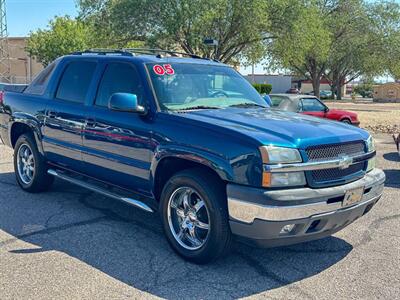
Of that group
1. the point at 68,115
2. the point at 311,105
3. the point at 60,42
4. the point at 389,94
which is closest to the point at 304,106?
the point at 311,105

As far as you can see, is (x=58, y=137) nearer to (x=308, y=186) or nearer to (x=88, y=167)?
(x=88, y=167)

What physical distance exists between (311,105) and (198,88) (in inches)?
384

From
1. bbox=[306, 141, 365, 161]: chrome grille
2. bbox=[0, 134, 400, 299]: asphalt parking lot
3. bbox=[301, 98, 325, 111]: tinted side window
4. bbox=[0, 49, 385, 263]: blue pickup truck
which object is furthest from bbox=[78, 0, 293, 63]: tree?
bbox=[306, 141, 365, 161]: chrome grille

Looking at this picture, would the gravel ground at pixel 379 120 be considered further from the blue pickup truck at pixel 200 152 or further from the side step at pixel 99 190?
the side step at pixel 99 190

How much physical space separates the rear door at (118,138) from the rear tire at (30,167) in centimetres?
119

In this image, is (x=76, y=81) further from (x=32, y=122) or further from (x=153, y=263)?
(x=153, y=263)

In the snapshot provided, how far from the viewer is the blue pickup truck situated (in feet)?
11.9

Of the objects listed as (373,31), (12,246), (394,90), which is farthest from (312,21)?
(394,90)

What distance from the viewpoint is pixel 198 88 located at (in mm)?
4887

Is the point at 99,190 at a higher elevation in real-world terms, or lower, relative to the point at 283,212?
lower

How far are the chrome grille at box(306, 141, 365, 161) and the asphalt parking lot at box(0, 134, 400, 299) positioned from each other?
1033 millimetres

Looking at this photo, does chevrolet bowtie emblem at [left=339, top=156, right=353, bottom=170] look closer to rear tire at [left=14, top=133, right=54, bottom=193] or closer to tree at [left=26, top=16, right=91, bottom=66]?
rear tire at [left=14, top=133, right=54, bottom=193]

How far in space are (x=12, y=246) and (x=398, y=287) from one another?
3541mm

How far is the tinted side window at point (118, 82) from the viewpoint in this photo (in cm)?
478
